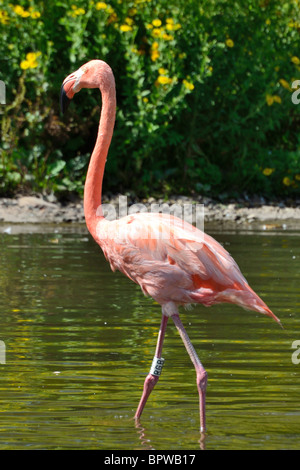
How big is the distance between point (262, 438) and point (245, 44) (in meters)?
9.18

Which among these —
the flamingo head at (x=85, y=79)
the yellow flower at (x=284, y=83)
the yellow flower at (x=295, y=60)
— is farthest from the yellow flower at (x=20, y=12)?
the flamingo head at (x=85, y=79)

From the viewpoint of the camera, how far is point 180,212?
1219cm

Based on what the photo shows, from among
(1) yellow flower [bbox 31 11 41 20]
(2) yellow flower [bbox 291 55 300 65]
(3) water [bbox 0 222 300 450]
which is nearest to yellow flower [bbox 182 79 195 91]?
(1) yellow flower [bbox 31 11 41 20]

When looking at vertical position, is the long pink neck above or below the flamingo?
above

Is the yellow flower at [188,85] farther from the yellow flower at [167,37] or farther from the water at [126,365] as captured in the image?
the water at [126,365]

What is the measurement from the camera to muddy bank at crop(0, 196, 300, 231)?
470 inches

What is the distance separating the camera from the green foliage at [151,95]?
12289mm

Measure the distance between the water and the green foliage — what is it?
3.24 m

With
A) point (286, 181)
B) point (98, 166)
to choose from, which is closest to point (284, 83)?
point (286, 181)

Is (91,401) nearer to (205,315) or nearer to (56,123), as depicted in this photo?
(205,315)

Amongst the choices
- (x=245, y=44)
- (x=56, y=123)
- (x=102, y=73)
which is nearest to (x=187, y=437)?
(x=102, y=73)

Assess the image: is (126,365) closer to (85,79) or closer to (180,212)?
(85,79)

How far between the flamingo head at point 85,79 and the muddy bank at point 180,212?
635 cm

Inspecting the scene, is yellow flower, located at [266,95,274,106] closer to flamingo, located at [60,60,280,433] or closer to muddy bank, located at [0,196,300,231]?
muddy bank, located at [0,196,300,231]
